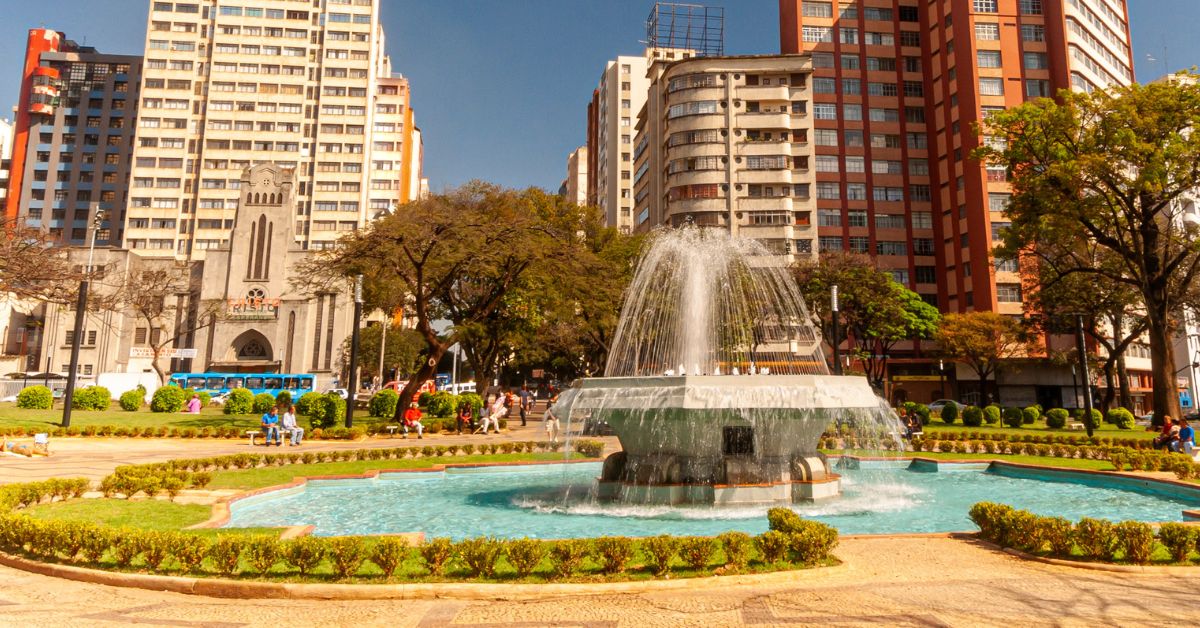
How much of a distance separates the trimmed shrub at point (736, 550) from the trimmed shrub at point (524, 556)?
1.87m

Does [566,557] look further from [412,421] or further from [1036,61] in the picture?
[1036,61]

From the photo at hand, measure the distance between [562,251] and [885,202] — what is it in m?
41.5

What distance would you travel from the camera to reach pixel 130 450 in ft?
63.6

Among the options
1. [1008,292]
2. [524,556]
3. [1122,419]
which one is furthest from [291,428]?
[1008,292]

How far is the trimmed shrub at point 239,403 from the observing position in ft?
105

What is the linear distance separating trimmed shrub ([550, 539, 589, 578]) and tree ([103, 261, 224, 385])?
1556 inches

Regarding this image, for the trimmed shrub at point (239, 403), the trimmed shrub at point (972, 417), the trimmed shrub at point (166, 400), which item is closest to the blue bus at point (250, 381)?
the trimmed shrub at point (166, 400)

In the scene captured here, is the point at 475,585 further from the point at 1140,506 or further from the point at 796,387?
the point at 1140,506

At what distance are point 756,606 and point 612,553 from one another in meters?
1.52

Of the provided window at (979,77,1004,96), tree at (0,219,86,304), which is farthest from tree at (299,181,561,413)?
window at (979,77,1004,96)

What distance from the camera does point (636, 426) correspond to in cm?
1212

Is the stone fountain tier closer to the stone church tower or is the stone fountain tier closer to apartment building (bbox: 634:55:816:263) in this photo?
apartment building (bbox: 634:55:816:263)

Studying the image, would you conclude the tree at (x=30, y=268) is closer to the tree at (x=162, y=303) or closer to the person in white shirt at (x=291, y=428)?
the person in white shirt at (x=291, y=428)

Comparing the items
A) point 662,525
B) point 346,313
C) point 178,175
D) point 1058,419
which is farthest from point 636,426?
point 178,175
